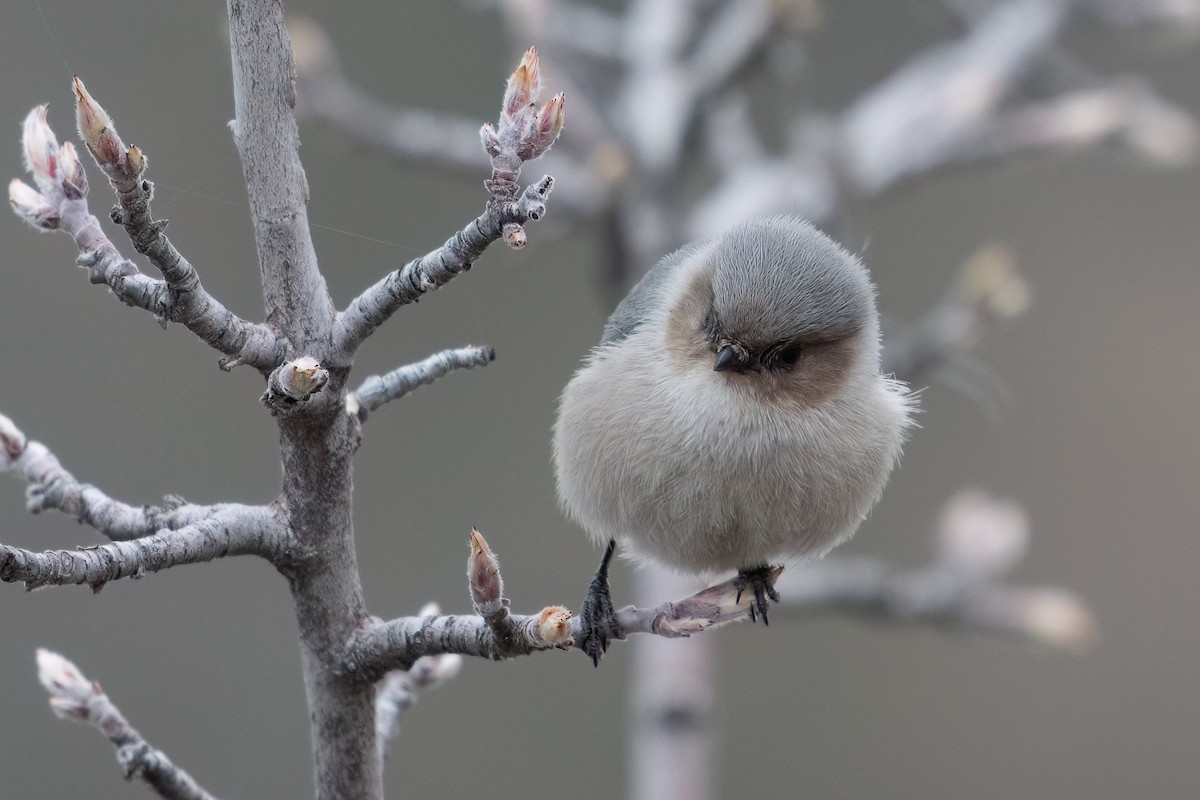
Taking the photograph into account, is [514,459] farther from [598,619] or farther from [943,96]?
[598,619]

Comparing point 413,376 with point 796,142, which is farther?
point 796,142

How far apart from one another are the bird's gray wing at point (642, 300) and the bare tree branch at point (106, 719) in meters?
0.92

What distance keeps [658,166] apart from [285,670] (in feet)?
6.77

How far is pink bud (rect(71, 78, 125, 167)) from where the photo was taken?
89 cm

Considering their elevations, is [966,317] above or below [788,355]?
above

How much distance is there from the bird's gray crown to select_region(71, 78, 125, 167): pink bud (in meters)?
0.96

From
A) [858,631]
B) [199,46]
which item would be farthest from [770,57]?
[858,631]

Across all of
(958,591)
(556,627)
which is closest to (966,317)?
(958,591)

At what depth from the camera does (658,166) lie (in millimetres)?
3061

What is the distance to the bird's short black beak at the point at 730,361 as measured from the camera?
5.45 ft

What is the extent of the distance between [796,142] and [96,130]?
2.40 metres

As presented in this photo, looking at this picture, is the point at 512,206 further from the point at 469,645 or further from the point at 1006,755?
the point at 1006,755

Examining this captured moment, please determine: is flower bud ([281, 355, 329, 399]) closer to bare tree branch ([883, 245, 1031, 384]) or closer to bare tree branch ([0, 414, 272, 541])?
bare tree branch ([0, 414, 272, 541])

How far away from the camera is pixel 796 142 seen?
10.1 feet
